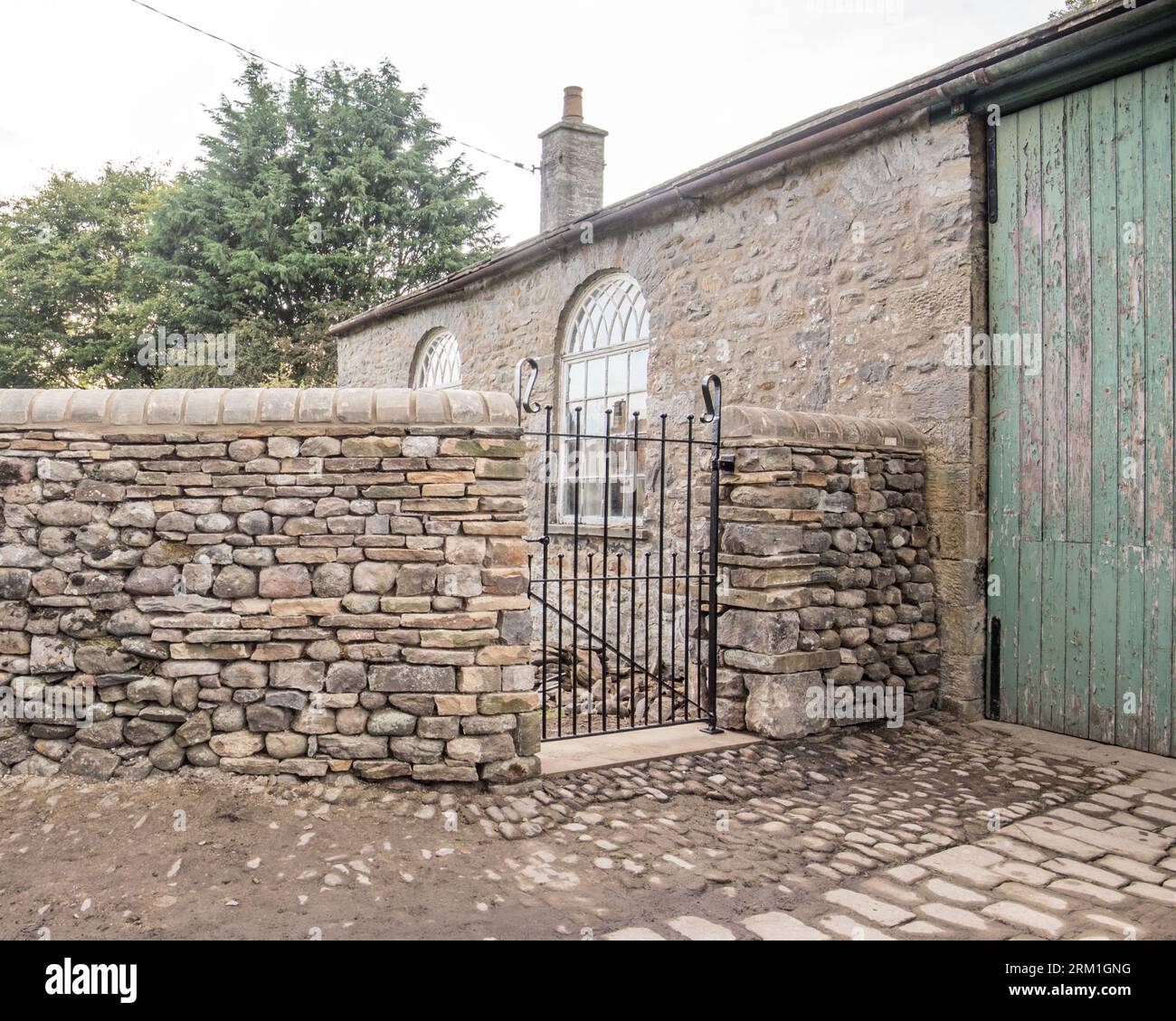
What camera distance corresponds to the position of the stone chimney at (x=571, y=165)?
1172 centimetres

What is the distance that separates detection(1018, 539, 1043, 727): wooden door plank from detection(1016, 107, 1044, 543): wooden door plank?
0.14 m

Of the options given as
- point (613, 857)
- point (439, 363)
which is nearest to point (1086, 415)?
point (613, 857)

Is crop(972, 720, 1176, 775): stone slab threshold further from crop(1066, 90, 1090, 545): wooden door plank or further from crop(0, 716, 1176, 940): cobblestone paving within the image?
crop(1066, 90, 1090, 545): wooden door plank

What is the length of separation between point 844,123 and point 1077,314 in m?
2.07

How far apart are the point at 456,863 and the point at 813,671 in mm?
2633

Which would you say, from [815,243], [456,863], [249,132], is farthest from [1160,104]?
[249,132]

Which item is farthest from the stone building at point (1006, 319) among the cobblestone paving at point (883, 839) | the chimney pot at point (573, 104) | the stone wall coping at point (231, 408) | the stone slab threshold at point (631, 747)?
the chimney pot at point (573, 104)

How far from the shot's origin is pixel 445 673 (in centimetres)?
405

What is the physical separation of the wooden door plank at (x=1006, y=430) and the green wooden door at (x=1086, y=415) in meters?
0.01

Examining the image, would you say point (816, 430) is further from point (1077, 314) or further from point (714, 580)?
point (1077, 314)

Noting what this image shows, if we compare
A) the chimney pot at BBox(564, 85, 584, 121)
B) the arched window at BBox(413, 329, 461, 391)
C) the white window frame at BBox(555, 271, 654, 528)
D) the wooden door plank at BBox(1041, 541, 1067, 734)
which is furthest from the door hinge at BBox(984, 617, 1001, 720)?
the chimney pot at BBox(564, 85, 584, 121)

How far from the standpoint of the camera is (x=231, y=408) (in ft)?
13.3

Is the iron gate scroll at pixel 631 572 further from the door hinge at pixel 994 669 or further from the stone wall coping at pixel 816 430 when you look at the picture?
the door hinge at pixel 994 669
